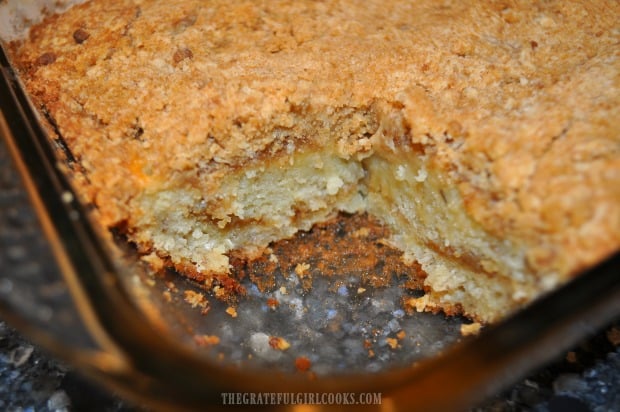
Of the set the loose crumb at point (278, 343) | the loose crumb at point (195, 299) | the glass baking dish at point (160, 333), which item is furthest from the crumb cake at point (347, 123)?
the loose crumb at point (278, 343)

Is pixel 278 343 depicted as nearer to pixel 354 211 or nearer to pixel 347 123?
pixel 354 211

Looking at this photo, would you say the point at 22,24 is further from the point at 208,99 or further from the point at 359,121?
the point at 359,121

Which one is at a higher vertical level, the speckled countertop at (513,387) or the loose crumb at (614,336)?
the loose crumb at (614,336)

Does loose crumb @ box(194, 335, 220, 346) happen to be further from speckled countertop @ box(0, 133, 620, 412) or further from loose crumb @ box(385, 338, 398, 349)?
loose crumb @ box(385, 338, 398, 349)

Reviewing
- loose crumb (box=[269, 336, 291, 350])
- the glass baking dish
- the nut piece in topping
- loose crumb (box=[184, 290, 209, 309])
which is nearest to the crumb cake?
the nut piece in topping

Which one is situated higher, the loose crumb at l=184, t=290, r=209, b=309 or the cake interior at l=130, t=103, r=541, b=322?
the cake interior at l=130, t=103, r=541, b=322

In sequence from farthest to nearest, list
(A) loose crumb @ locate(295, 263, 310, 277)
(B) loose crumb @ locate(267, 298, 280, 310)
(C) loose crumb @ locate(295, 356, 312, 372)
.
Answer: (A) loose crumb @ locate(295, 263, 310, 277)
(B) loose crumb @ locate(267, 298, 280, 310)
(C) loose crumb @ locate(295, 356, 312, 372)

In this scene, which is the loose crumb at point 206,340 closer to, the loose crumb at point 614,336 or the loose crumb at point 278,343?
the loose crumb at point 278,343

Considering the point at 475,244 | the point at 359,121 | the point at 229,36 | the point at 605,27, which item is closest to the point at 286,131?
the point at 359,121
